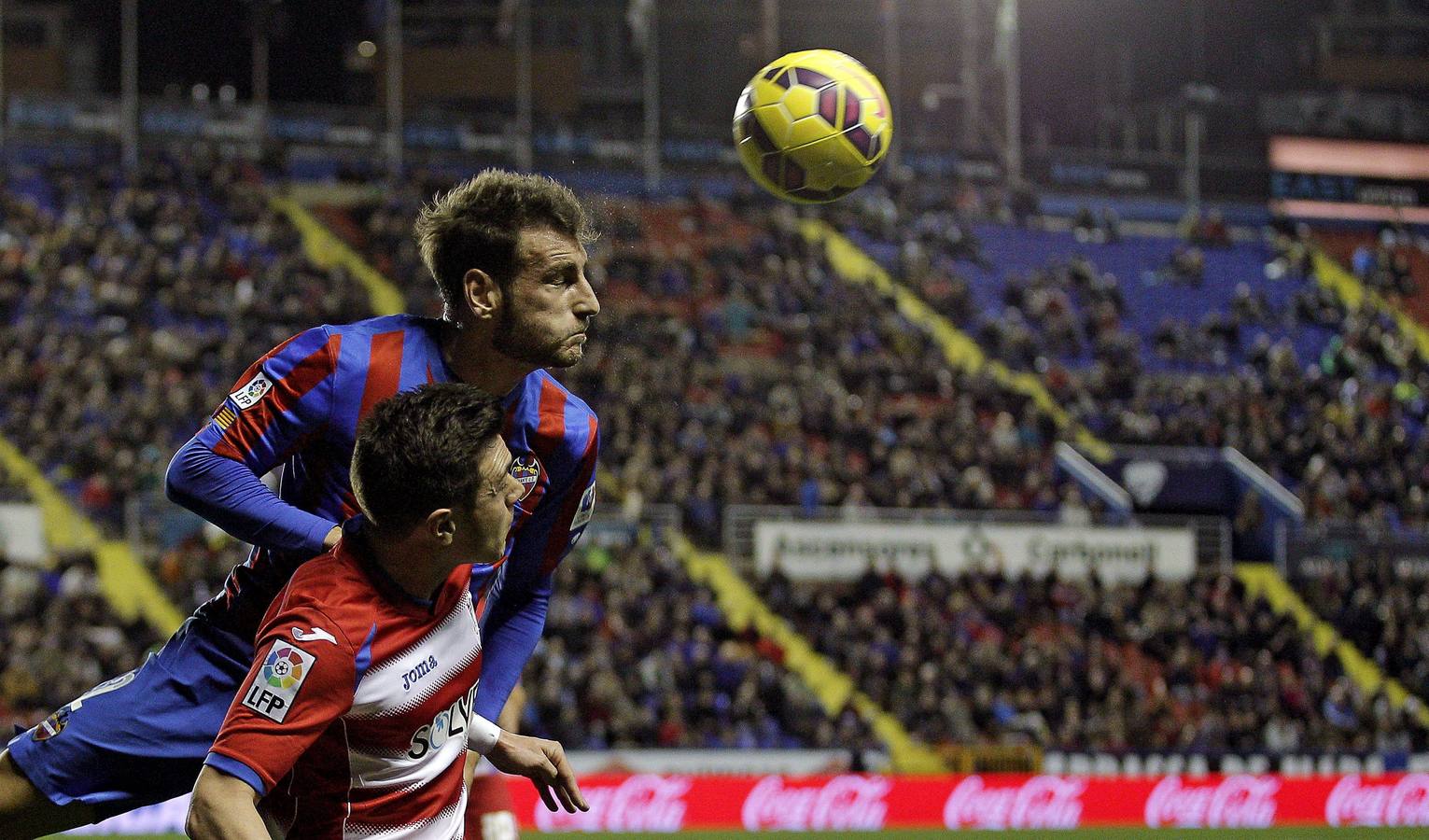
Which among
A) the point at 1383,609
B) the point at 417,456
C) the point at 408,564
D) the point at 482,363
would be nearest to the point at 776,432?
the point at 1383,609

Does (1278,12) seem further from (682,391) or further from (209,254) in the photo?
(209,254)

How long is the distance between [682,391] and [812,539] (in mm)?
2949

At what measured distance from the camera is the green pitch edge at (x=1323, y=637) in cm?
2327

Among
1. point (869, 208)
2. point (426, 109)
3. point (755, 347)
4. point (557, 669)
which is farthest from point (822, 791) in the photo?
point (426, 109)

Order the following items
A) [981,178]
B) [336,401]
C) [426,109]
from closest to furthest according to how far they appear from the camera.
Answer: [336,401] < [981,178] < [426,109]

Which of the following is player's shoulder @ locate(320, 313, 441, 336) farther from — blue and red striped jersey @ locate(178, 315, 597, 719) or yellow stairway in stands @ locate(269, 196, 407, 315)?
yellow stairway in stands @ locate(269, 196, 407, 315)

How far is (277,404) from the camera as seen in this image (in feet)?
13.9

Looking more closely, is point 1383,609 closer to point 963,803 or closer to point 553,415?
point 963,803

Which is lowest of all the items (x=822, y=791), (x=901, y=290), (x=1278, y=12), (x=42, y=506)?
(x=822, y=791)

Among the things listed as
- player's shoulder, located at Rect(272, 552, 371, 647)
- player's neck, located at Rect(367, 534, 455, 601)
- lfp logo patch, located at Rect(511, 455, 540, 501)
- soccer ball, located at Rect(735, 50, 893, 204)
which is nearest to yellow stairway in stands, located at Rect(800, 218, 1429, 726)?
soccer ball, located at Rect(735, 50, 893, 204)

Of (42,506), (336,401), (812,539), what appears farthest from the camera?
(812,539)

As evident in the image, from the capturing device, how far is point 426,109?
128 feet

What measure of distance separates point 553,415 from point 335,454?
597mm

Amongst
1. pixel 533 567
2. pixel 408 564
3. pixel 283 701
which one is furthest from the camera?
pixel 533 567
